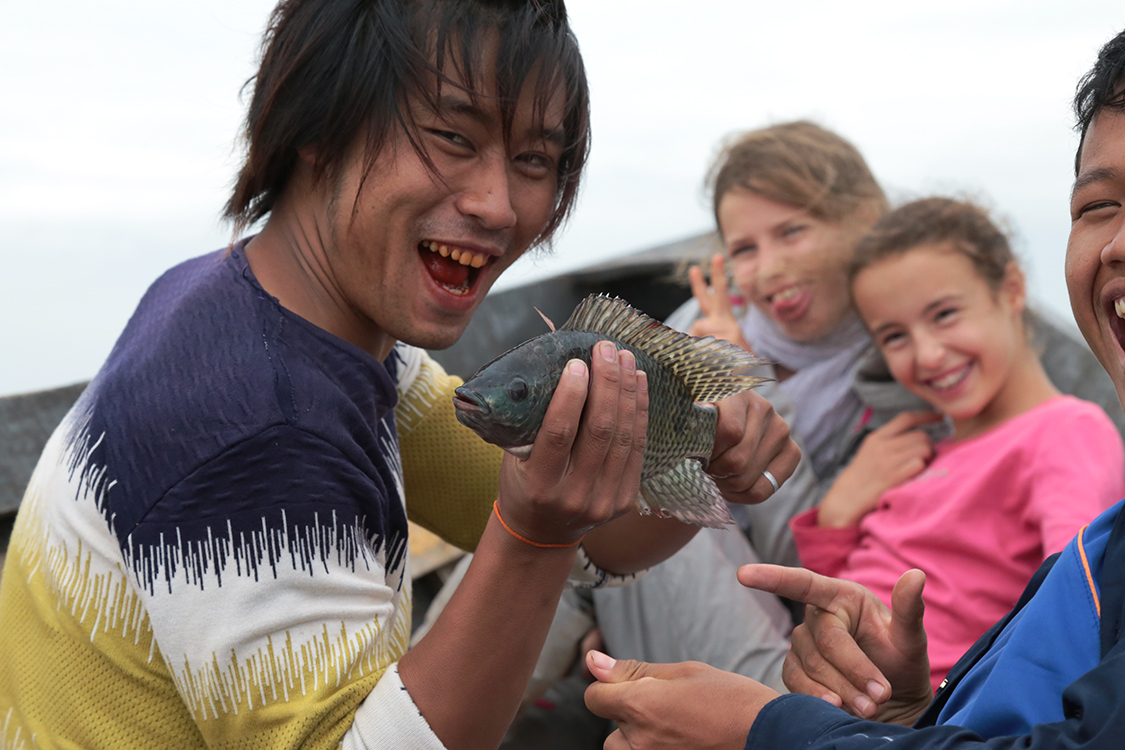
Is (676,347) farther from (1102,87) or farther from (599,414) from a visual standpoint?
(1102,87)

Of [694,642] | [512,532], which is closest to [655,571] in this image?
[694,642]

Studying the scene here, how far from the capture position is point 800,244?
10.3 feet

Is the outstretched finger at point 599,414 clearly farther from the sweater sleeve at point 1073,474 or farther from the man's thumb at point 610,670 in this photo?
the sweater sleeve at point 1073,474

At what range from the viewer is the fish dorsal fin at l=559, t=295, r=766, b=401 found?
1.28 m

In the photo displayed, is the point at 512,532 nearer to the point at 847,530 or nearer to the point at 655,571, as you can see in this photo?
the point at 655,571

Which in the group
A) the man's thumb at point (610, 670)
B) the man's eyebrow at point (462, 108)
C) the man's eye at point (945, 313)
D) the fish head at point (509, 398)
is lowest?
the man's thumb at point (610, 670)

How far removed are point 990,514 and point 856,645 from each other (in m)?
1.25

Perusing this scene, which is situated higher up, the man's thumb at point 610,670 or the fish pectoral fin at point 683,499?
the fish pectoral fin at point 683,499

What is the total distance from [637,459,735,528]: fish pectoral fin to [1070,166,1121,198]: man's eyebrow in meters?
0.64

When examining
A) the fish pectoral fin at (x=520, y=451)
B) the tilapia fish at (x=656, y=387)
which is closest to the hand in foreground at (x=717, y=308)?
the tilapia fish at (x=656, y=387)

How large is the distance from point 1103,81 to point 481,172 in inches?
34.0

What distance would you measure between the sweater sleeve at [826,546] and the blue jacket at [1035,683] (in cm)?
149

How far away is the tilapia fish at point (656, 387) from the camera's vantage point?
42.9 inches

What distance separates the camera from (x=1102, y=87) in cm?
112
